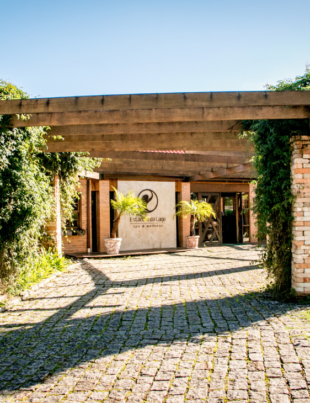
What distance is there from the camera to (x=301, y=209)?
491cm

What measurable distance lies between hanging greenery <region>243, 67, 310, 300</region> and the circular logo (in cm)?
763

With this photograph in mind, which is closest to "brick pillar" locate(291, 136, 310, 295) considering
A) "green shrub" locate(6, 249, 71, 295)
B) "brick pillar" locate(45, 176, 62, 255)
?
"green shrub" locate(6, 249, 71, 295)

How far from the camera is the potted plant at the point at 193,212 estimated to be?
39.3 ft

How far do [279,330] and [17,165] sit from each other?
4.42 m

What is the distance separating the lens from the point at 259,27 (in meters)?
5.24

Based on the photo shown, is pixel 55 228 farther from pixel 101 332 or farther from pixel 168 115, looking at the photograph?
pixel 101 332

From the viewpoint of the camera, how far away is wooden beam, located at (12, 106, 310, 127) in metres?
4.71

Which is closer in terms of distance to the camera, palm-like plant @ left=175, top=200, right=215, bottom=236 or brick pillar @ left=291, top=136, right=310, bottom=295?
brick pillar @ left=291, top=136, right=310, bottom=295

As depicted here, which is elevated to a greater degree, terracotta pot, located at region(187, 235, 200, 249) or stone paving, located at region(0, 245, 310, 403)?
terracotta pot, located at region(187, 235, 200, 249)

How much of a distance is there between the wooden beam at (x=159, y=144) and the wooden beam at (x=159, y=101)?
1.64 m

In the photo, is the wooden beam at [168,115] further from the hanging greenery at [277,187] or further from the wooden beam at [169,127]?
the wooden beam at [169,127]

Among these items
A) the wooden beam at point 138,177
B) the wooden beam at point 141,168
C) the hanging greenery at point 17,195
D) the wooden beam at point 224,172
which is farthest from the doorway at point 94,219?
the hanging greenery at point 17,195

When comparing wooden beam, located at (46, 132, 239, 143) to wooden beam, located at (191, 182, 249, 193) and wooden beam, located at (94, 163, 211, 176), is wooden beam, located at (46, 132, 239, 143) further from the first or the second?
wooden beam, located at (191, 182, 249, 193)

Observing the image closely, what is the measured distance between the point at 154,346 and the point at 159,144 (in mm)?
4135
